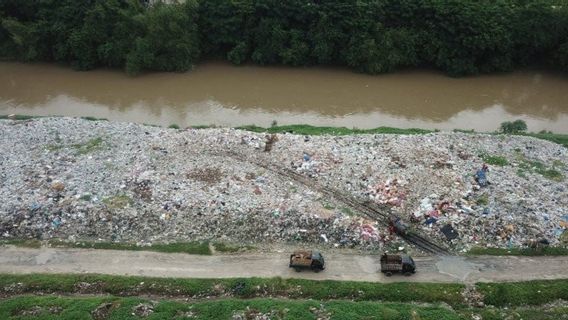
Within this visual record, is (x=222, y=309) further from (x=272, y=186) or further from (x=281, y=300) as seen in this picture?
(x=272, y=186)

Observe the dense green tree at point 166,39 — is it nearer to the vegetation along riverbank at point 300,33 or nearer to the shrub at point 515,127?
the vegetation along riverbank at point 300,33

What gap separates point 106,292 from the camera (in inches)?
733

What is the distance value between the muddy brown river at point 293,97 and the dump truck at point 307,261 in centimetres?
1305

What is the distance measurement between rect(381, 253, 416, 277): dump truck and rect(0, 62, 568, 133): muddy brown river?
12953 mm

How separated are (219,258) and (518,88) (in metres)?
23.8

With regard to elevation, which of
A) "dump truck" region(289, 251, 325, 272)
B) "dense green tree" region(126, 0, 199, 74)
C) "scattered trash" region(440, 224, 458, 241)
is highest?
"dense green tree" region(126, 0, 199, 74)

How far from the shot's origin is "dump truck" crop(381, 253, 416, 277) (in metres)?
18.6

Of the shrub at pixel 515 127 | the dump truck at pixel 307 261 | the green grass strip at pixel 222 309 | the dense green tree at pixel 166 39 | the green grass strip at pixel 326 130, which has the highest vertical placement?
the dense green tree at pixel 166 39

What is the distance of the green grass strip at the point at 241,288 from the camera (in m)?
18.1

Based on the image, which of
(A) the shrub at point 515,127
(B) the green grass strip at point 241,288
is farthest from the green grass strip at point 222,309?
(A) the shrub at point 515,127

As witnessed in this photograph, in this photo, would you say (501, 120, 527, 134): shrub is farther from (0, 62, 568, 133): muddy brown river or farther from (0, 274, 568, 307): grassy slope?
(0, 274, 568, 307): grassy slope

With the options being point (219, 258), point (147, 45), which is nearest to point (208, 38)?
point (147, 45)

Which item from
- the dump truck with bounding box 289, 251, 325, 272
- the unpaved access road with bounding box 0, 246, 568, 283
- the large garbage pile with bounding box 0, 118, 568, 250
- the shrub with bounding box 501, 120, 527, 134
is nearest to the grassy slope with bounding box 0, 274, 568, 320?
the unpaved access road with bounding box 0, 246, 568, 283

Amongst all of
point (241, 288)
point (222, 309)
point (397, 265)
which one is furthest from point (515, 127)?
point (222, 309)
